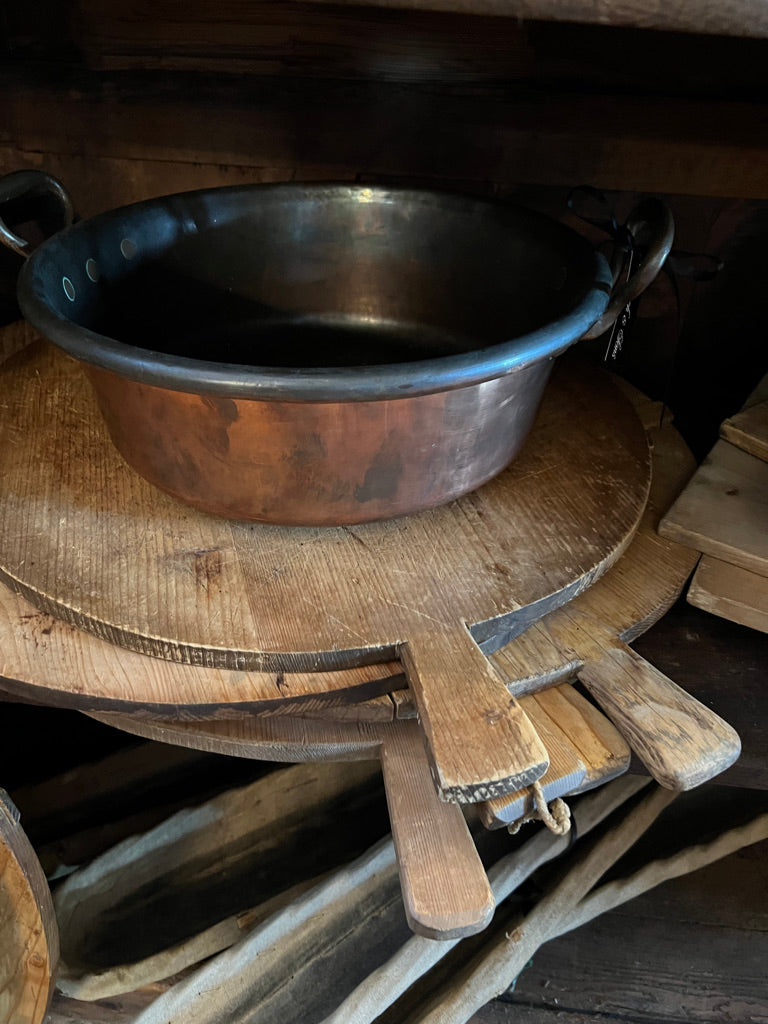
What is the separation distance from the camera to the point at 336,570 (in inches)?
22.9

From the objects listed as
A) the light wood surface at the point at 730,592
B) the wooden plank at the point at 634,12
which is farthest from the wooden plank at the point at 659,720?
the wooden plank at the point at 634,12

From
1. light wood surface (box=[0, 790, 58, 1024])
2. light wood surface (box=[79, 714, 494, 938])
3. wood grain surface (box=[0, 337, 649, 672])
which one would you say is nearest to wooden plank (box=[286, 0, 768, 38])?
wood grain surface (box=[0, 337, 649, 672])

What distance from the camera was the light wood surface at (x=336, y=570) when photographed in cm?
49

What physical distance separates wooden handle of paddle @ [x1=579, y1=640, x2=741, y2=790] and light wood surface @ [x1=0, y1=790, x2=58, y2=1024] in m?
0.45

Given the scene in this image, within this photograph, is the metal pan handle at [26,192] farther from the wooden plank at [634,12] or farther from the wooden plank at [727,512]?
the wooden plank at [727,512]

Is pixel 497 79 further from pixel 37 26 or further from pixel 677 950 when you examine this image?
pixel 677 950

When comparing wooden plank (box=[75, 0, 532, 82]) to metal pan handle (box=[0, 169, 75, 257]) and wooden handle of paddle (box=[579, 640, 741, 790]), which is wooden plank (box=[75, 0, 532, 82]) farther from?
wooden handle of paddle (box=[579, 640, 741, 790])

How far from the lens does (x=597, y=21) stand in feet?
1.48

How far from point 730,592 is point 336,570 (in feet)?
1.05

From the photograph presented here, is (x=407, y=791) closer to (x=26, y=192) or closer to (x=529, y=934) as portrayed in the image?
(x=529, y=934)

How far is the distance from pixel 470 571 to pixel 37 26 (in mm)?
828

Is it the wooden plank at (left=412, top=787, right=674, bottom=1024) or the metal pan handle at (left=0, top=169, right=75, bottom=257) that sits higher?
the metal pan handle at (left=0, top=169, right=75, bottom=257)

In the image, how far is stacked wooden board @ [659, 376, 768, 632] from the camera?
2.06 feet

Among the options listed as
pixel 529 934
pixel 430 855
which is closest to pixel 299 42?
pixel 430 855
